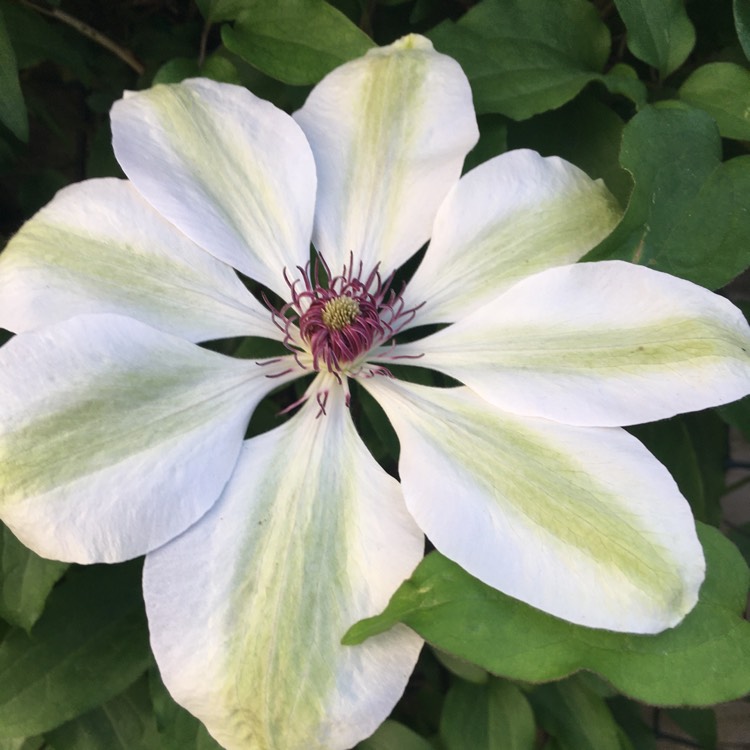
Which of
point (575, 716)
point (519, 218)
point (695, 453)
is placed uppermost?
point (519, 218)

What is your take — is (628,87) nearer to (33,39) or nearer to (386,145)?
(386,145)

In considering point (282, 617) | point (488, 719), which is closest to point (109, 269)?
point (282, 617)

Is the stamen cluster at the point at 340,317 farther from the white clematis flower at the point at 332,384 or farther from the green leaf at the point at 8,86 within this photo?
the green leaf at the point at 8,86

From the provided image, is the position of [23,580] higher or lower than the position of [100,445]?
lower

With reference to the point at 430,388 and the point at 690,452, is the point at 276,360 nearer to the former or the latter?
the point at 430,388

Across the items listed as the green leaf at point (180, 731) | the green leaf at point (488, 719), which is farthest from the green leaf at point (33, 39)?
the green leaf at point (488, 719)

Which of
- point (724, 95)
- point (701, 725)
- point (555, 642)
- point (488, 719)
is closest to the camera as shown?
point (555, 642)

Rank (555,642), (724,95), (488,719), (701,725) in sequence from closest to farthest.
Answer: (555,642) → (724,95) → (488,719) → (701,725)
